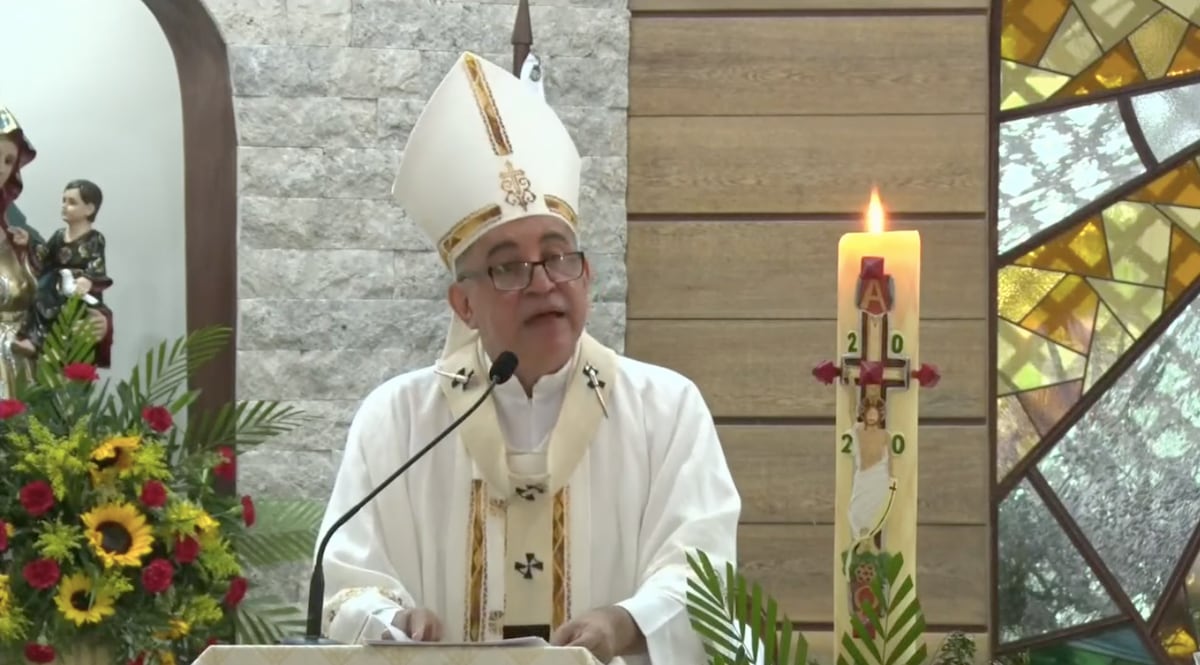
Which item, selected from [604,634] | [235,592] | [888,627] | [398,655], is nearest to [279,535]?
[235,592]

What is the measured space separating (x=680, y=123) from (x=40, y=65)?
1.74m

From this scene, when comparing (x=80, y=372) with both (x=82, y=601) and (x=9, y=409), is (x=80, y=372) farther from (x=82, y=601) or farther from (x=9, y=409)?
(x=82, y=601)

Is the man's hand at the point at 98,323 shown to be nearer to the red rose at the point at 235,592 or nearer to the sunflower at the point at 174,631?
the red rose at the point at 235,592

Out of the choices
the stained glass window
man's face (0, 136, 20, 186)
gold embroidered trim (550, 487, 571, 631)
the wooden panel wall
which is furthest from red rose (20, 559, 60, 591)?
the stained glass window

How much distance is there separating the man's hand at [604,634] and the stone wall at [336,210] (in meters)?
2.22

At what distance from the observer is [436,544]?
260 centimetres

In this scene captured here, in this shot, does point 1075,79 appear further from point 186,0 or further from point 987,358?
point 186,0

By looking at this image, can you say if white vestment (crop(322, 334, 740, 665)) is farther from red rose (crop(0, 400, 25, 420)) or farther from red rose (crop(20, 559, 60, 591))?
red rose (crop(0, 400, 25, 420))

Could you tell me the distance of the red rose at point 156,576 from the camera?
2.81 m

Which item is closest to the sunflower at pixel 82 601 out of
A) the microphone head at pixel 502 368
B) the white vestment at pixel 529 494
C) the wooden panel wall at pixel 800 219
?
the white vestment at pixel 529 494

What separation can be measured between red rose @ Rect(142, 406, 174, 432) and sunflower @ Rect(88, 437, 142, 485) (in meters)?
0.09

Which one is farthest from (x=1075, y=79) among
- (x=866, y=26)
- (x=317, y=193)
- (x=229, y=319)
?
(x=229, y=319)

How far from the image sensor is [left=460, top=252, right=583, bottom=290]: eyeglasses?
244cm

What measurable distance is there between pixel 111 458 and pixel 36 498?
14 cm
